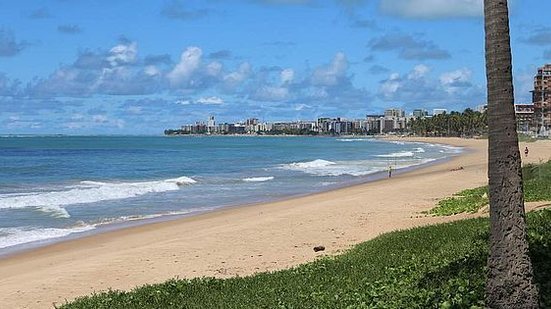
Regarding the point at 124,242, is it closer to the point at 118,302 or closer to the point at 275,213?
the point at 275,213

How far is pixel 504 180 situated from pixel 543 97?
142 metres

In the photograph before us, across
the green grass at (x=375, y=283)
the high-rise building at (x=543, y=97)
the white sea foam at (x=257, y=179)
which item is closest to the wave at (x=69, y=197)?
the white sea foam at (x=257, y=179)

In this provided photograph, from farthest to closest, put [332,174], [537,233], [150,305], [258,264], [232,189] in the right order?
[332,174] → [232,189] → [258,264] → [537,233] → [150,305]

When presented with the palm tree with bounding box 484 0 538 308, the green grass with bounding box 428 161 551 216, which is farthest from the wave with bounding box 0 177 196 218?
the palm tree with bounding box 484 0 538 308

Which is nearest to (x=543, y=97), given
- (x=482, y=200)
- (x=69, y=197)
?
(x=69, y=197)

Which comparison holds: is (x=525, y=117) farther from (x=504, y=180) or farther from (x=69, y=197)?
(x=504, y=180)

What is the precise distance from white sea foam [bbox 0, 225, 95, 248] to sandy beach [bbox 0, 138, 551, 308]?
131cm

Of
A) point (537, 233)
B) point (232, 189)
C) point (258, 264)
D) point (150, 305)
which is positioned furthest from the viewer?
point (232, 189)

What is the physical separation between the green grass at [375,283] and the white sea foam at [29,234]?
1066cm

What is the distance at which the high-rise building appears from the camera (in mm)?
137750

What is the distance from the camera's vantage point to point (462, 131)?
630 feet

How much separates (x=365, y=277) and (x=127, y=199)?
24027mm

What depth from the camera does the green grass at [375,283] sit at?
6.99 metres

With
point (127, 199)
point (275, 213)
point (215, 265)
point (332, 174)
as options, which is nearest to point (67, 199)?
point (127, 199)
